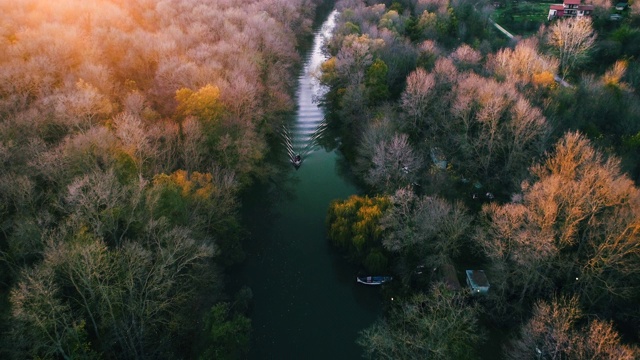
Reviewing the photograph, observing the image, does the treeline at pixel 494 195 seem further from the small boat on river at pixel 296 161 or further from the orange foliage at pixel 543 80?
the small boat on river at pixel 296 161

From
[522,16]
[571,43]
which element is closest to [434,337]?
[571,43]

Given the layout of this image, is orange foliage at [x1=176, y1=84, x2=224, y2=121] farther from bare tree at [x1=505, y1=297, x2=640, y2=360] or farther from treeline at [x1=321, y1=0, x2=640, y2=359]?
bare tree at [x1=505, y1=297, x2=640, y2=360]

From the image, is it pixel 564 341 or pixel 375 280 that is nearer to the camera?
pixel 564 341

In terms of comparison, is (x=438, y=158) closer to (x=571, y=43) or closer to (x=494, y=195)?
(x=494, y=195)

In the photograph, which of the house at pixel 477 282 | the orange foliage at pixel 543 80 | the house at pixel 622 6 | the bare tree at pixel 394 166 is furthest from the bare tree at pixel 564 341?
the house at pixel 622 6

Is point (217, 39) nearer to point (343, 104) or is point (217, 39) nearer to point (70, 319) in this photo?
point (343, 104)
